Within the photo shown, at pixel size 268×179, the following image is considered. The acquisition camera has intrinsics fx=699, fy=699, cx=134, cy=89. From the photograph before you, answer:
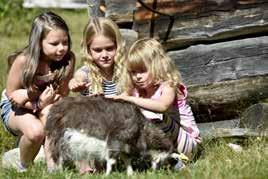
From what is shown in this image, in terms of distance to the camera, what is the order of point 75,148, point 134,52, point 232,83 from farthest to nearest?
point 232,83 < point 134,52 < point 75,148

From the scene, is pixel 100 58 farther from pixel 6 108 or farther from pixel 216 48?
pixel 216 48

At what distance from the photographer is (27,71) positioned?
568cm

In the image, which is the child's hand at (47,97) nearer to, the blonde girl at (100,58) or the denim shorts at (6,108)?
the blonde girl at (100,58)

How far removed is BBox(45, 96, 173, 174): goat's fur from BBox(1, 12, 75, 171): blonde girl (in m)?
0.50

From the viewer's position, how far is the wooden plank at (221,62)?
6.61 metres

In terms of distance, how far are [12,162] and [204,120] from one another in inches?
76.2

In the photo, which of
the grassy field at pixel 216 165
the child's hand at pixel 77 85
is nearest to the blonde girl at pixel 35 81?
the child's hand at pixel 77 85

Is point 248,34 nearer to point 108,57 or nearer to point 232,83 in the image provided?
point 232,83

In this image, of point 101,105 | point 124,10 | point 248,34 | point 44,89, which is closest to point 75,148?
point 101,105

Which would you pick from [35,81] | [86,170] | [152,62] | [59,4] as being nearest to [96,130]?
[86,170]

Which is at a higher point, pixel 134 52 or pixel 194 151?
pixel 134 52

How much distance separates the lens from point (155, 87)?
5.74m

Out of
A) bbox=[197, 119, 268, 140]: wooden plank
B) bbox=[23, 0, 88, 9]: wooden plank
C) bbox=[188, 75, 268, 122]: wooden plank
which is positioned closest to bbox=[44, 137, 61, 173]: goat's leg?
bbox=[197, 119, 268, 140]: wooden plank

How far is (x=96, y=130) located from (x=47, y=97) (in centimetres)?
83
